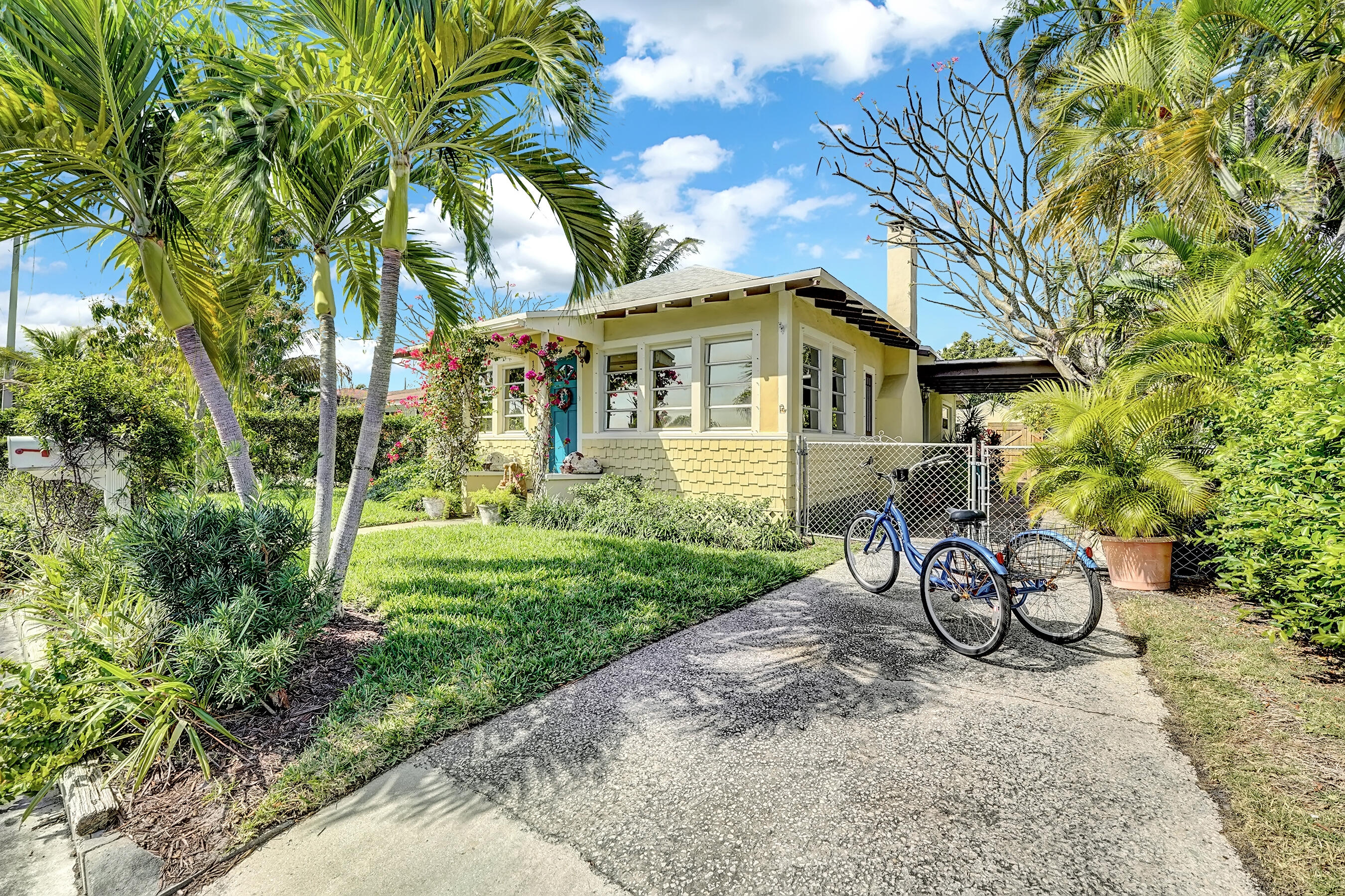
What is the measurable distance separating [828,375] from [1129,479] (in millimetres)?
4984

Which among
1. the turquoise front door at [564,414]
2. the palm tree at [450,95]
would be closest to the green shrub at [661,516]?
the turquoise front door at [564,414]

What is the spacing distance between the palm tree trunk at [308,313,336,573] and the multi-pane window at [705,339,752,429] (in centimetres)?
557

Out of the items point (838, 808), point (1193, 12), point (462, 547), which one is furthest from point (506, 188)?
point (1193, 12)

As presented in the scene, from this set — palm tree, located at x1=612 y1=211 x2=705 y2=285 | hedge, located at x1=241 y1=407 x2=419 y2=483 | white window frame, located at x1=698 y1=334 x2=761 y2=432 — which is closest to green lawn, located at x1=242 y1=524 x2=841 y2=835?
white window frame, located at x1=698 y1=334 x2=761 y2=432

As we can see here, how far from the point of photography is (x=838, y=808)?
2.29 metres

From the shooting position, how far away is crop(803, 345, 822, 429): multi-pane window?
30.2ft

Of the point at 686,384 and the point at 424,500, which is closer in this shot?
the point at 686,384

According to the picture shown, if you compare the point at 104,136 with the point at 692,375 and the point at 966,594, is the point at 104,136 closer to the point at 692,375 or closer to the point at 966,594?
the point at 966,594

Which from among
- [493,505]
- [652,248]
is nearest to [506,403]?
[493,505]

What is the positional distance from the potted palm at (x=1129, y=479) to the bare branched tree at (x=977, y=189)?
5.36m

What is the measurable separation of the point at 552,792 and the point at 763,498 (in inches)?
245

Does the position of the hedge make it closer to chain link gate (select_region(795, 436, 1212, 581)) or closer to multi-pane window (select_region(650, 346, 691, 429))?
multi-pane window (select_region(650, 346, 691, 429))

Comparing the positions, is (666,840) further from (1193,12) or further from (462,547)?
(1193,12)

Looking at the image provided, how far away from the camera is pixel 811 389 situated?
30.8ft
